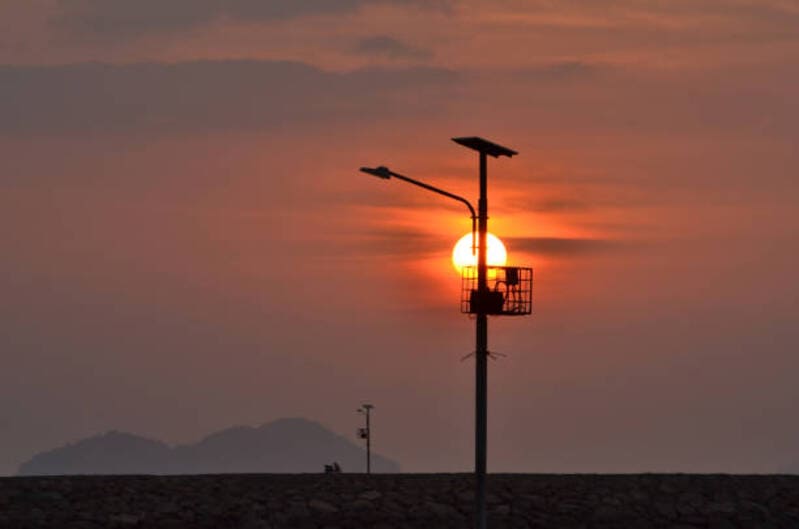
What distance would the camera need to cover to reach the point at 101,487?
2201 inches

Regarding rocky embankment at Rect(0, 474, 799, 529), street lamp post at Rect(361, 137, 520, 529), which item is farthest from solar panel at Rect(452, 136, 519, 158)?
rocky embankment at Rect(0, 474, 799, 529)

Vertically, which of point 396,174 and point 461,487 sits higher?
point 396,174

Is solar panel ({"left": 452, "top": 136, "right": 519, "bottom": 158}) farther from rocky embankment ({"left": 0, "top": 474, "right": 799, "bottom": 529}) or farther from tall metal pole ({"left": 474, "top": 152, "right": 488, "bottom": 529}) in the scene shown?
rocky embankment ({"left": 0, "top": 474, "right": 799, "bottom": 529})

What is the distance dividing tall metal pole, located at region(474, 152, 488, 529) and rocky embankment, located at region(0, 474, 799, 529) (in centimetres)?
1106

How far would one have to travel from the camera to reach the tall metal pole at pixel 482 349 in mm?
43500

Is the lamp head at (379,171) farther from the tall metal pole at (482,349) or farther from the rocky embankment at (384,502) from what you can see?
the rocky embankment at (384,502)

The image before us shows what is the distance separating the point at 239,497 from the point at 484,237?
1571cm

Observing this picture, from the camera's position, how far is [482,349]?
144 ft

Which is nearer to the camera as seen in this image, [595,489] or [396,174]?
[396,174]

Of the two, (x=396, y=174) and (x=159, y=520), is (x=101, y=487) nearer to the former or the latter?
(x=159, y=520)

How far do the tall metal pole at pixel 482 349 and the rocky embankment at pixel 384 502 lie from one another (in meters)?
11.1

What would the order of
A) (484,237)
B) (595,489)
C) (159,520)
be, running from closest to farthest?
(484,237) < (159,520) < (595,489)

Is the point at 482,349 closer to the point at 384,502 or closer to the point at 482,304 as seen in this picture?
the point at 482,304

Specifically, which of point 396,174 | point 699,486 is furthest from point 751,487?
point 396,174
